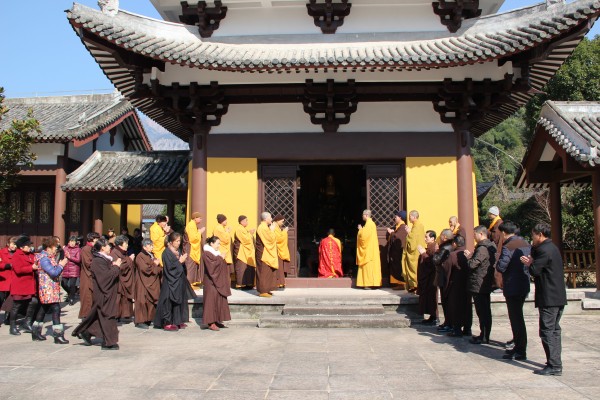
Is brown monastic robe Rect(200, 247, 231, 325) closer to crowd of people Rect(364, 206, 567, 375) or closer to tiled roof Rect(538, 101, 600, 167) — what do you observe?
crowd of people Rect(364, 206, 567, 375)

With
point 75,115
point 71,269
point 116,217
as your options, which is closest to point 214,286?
point 71,269

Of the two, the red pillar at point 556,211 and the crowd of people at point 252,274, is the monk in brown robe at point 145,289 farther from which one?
the red pillar at point 556,211

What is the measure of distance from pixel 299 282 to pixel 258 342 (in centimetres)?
365

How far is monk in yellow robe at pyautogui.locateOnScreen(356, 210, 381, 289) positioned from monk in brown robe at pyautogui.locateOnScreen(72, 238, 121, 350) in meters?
5.20

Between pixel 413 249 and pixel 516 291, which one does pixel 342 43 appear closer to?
pixel 413 249

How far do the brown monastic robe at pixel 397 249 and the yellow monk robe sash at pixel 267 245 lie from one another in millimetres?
2488

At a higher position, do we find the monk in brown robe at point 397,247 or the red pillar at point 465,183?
the red pillar at point 465,183

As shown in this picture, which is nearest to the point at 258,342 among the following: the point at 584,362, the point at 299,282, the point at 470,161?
the point at 299,282

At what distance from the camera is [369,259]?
11.1m

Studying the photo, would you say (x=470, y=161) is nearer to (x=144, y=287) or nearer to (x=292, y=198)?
(x=292, y=198)

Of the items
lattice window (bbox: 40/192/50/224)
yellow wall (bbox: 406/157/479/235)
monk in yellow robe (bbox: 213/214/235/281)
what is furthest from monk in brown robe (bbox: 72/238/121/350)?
lattice window (bbox: 40/192/50/224)

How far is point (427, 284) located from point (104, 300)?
5289mm

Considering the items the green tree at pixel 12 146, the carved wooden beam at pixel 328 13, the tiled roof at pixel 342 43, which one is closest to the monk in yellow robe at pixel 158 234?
the green tree at pixel 12 146

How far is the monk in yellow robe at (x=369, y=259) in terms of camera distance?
11.1 m
